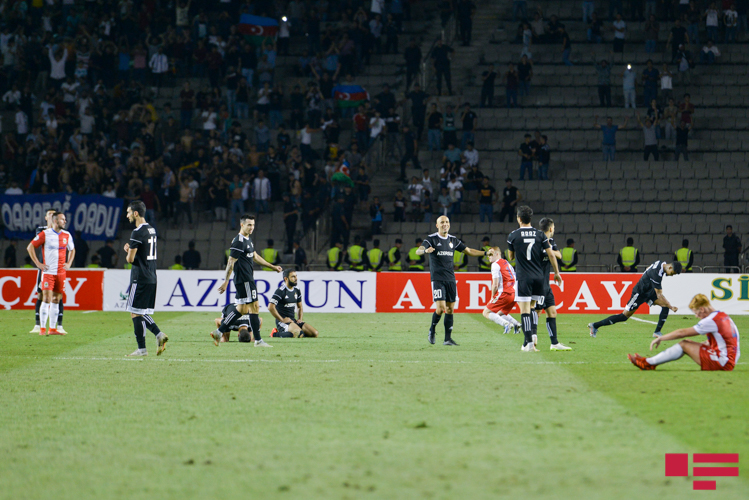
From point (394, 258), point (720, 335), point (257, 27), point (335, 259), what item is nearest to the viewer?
point (720, 335)

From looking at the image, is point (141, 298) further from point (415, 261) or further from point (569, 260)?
point (569, 260)

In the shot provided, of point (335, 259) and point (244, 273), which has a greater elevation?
point (335, 259)

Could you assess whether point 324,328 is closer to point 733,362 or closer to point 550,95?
point 733,362

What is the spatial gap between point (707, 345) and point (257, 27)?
99.3ft

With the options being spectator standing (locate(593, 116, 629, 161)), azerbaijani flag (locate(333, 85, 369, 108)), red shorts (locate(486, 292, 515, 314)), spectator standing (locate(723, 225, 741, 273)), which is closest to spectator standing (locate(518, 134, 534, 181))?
spectator standing (locate(593, 116, 629, 161))

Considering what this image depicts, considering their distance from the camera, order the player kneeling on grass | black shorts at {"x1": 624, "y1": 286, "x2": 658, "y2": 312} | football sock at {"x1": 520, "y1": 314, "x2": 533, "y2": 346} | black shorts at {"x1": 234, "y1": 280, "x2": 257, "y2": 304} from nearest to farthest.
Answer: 1. the player kneeling on grass
2. football sock at {"x1": 520, "y1": 314, "x2": 533, "y2": 346}
3. black shorts at {"x1": 234, "y1": 280, "x2": 257, "y2": 304}
4. black shorts at {"x1": 624, "y1": 286, "x2": 658, "y2": 312}

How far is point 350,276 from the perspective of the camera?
2595 cm

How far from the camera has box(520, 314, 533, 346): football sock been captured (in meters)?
14.2

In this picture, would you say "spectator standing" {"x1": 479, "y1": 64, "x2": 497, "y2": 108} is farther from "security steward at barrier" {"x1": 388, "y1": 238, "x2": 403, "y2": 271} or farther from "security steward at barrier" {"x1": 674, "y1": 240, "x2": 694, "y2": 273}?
"security steward at barrier" {"x1": 674, "y1": 240, "x2": 694, "y2": 273}

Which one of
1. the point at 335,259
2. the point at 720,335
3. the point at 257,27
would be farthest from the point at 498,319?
the point at 257,27

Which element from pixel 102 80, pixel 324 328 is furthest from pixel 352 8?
pixel 324 328

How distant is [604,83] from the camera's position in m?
36.2

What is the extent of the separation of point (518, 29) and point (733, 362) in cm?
2991

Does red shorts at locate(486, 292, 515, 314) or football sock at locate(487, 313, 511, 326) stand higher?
red shorts at locate(486, 292, 515, 314)
